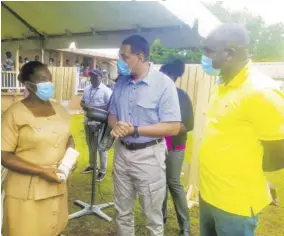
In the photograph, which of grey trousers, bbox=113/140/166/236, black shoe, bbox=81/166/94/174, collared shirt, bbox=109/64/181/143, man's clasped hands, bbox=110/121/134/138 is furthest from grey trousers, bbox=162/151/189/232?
black shoe, bbox=81/166/94/174

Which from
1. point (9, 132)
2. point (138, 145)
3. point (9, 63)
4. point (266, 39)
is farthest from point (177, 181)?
point (266, 39)

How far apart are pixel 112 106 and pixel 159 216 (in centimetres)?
102

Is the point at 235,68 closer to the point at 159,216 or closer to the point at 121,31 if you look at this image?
the point at 159,216

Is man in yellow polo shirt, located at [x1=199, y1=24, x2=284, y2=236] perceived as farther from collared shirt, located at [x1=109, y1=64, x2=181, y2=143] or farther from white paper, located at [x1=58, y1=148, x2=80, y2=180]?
white paper, located at [x1=58, y1=148, x2=80, y2=180]

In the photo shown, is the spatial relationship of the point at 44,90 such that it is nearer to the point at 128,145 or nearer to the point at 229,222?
the point at 128,145

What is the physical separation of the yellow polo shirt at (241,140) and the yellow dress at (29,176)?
1.07m

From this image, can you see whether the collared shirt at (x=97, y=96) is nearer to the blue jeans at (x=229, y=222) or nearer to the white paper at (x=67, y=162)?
the white paper at (x=67, y=162)

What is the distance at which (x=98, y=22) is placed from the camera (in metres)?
3.57

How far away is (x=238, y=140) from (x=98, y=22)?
2.45 m

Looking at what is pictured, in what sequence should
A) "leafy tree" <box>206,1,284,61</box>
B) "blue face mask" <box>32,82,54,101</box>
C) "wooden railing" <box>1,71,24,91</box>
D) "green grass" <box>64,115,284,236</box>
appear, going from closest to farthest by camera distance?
"blue face mask" <box>32,82,54,101</box>
"green grass" <box>64,115,284,236</box>
"wooden railing" <box>1,71,24,91</box>
"leafy tree" <box>206,1,284,61</box>

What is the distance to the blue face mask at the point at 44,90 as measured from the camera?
2193 millimetres

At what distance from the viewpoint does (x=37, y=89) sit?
7.20ft

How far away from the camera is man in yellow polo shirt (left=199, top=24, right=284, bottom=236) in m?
1.60

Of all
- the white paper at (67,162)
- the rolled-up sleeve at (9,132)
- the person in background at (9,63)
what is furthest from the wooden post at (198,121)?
the person in background at (9,63)
